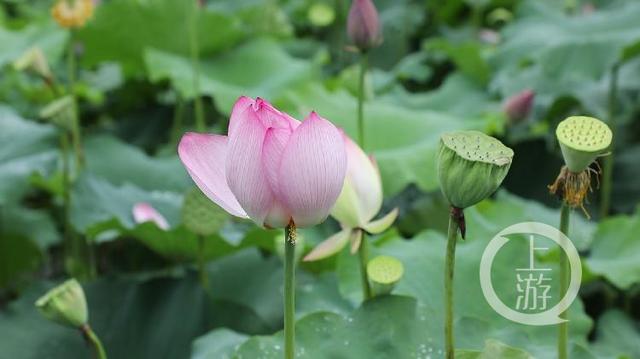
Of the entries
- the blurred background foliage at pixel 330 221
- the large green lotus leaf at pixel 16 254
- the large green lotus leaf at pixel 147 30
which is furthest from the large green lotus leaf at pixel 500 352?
the large green lotus leaf at pixel 147 30

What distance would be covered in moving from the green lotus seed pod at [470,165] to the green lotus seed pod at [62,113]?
93cm

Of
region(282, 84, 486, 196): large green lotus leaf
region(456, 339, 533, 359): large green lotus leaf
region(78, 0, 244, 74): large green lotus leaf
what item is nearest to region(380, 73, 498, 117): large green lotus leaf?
region(282, 84, 486, 196): large green lotus leaf

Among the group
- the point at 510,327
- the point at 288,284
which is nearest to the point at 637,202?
the point at 510,327

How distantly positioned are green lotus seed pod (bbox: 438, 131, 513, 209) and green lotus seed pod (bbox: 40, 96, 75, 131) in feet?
3.04

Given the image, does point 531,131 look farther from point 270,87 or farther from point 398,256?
point 398,256

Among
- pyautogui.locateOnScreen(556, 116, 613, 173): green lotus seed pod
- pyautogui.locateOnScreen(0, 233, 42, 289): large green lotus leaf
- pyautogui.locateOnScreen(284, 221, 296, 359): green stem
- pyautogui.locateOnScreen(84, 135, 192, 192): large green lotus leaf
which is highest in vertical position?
pyautogui.locateOnScreen(556, 116, 613, 173): green lotus seed pod

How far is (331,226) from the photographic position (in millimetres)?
1462

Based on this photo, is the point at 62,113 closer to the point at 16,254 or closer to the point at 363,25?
the point at 16,254

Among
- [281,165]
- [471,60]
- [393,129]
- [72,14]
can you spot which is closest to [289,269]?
[281,165]

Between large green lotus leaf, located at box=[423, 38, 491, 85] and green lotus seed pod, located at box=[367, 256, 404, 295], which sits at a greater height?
green lotus seed pod, located at box=[367, 256, 404, 295]

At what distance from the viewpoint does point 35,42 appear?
6.95 feet

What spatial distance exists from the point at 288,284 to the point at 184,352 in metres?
0.60

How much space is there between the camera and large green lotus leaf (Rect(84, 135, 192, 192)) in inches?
61.4

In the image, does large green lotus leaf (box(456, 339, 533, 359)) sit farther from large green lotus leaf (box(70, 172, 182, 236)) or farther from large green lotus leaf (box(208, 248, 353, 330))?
large green lotus leaf (box(70, 172, 182, 236))
